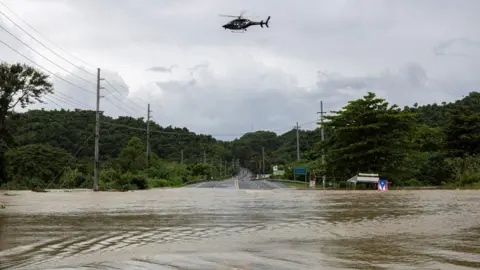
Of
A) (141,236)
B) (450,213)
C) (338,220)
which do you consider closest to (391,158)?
(450,213)

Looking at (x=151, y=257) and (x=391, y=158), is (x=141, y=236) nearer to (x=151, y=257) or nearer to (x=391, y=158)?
(x=151, y=257)

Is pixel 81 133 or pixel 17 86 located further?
pixel 81 133

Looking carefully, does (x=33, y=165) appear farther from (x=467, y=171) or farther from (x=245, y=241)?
(x=245, y=241)

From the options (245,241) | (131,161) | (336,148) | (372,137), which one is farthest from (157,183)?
(245,241)

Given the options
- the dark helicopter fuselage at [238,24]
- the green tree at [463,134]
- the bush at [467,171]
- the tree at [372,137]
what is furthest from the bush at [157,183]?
the green tree at [463,134]

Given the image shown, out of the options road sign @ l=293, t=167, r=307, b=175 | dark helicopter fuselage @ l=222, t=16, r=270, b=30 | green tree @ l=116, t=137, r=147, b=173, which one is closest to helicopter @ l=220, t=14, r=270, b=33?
dark helicopter fuselage @ l=222, t=16, r=270, b=30

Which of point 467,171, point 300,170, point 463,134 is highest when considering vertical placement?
point 463,134
